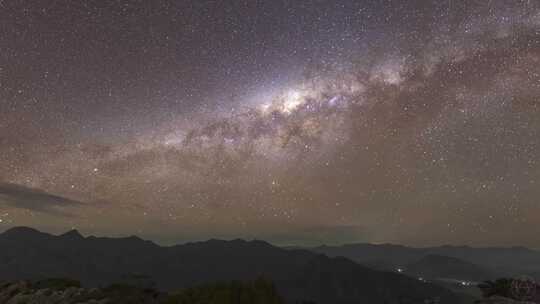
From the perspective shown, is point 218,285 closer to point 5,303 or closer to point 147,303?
point 147,303

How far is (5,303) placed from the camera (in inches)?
1550

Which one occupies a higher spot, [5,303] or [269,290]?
[269,290]

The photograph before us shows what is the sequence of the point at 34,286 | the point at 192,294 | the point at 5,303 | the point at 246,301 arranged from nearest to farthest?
the point at 246,301, the point at 192,294, the point at 5,303, the point at 34,286

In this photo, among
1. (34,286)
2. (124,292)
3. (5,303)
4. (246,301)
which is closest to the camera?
(246,301)

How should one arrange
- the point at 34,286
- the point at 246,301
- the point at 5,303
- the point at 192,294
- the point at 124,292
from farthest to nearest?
1. the point at 34,286
2. the point at 5,303
3. the point at 124,292
4. the point at 192,294
5. the point at 246,301

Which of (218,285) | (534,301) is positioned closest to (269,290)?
(218,285)

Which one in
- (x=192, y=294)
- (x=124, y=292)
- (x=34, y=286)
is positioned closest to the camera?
(x=192, y=294)

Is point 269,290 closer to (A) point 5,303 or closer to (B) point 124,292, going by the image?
(B) point 124,292

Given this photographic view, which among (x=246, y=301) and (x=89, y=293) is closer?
(x=246, y=301)

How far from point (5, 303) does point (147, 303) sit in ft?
62.9

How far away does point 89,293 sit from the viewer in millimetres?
34344

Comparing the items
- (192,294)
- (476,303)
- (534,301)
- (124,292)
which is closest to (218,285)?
(192,294)

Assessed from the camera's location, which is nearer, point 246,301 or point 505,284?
point 246,301

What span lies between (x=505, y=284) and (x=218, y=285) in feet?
80.8
